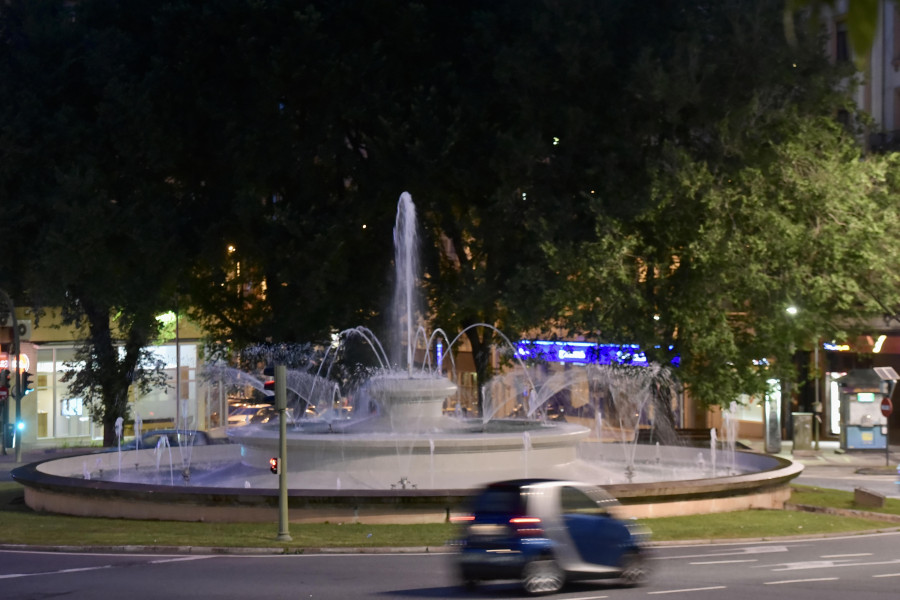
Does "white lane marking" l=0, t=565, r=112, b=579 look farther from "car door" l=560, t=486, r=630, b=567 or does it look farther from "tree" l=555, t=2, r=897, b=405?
"tree" l=555, t=2, r=897, b=405

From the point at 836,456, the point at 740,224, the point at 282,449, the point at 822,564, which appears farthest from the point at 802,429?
the point at 282,449

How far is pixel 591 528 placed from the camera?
12320 millimetres

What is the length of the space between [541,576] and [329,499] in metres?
8.51

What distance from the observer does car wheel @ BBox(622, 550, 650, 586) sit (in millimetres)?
12758

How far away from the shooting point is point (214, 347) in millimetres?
38875

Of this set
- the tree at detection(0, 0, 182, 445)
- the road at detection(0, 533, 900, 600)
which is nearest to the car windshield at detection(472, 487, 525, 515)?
the road at detection(0, 533, 900, 600)

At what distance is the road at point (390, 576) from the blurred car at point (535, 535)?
0.99 feet

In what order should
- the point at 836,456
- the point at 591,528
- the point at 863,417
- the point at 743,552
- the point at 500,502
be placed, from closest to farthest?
the point at 500,502, the point at 591,528, the point at 743,552, the point at 863,417, the point at 836,456

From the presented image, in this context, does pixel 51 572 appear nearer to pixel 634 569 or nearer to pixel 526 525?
pixel 526 525

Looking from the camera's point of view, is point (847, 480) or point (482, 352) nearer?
point (847, 480)

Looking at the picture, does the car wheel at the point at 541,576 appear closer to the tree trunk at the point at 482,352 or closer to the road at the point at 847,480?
the road at the point at 847,480

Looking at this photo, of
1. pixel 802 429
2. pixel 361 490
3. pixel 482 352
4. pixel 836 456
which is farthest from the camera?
pixel 802 429

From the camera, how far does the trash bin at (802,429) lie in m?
41.1

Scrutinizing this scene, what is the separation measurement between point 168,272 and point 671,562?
22.9 m
